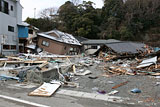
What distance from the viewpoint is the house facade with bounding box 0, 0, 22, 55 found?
19217mm

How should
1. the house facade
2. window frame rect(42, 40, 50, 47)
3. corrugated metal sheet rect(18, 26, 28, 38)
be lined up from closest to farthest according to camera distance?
1. the house facade
2. corrugated metal sheet rect(18, 26, 28, 38)
3. window frame rect(42, 40, 50, 47)

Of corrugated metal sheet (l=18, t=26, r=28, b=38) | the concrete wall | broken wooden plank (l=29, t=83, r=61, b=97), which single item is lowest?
broken wooden plank (l=29, t=83, r=61, b=97)

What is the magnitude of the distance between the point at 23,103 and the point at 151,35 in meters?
39.2

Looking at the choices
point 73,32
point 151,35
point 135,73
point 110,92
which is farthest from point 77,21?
point 110,92

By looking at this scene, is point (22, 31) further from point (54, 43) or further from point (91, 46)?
point (91, 46)

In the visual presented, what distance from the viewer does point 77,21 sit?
123 ft

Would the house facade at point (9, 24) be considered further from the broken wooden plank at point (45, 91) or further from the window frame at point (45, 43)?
the broken wooden plank at point (45, 91)

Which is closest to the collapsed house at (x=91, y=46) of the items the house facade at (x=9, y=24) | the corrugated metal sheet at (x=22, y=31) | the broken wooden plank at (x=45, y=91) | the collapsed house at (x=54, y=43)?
the collapsed house at (x=54, y=43)

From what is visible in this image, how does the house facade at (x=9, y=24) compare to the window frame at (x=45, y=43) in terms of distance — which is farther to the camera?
the window frame at (x=45, y=43)

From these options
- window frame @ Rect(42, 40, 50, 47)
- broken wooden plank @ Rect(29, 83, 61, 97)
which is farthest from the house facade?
broken wooden plank @ Rect(29, 83, 61, 97)

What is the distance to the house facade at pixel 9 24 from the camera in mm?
19217

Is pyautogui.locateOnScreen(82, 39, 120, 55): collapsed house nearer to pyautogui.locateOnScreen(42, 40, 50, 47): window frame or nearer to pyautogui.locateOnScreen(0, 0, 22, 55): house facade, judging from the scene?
pyautogui.locateOnScreen(42, 40, 50, 47): window frame

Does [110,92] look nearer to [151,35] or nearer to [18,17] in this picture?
[18,17]

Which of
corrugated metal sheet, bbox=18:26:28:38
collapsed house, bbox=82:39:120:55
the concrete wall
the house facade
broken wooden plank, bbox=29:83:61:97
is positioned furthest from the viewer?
collapsed house, bbox=82:39:120:55
